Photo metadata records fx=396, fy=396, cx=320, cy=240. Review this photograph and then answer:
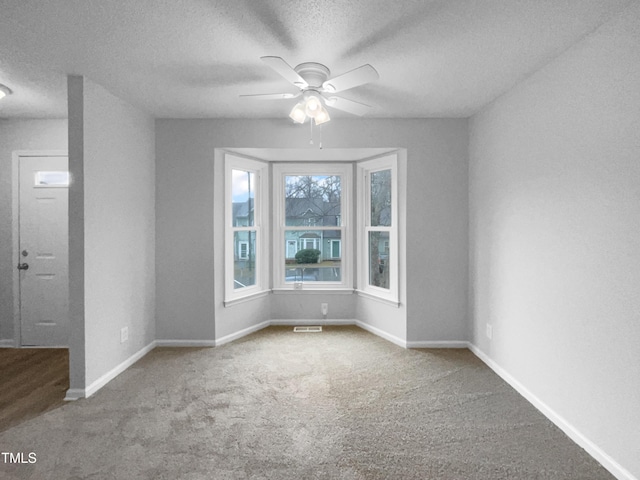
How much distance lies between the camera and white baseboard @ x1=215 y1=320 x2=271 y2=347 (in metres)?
4.25

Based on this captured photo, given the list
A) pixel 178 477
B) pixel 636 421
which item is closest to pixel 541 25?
pixel 636 421

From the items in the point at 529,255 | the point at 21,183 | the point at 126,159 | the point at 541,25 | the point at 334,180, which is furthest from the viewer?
the point at 334,180

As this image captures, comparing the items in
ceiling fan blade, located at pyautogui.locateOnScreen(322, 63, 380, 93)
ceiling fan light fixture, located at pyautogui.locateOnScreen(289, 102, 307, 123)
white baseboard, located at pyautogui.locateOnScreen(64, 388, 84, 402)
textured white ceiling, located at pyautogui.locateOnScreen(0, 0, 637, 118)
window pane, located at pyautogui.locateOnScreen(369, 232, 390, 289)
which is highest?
textured white ceiling, located at pyautogui.locateOnScreen(0, 0, 637, 118)

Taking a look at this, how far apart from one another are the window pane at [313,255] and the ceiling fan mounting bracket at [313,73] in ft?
8.19

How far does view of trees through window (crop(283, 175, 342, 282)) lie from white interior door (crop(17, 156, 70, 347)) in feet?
8.20

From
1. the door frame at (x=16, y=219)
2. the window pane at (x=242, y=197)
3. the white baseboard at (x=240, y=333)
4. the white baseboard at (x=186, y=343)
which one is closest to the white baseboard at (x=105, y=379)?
the white baseboard at (x=186, y=343)

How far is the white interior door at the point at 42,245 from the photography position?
4.27 m

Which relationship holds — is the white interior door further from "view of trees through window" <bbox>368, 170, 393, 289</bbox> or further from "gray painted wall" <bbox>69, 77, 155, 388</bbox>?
"view of trees through window" <bbox>368, 170, 393, 289</bbox>

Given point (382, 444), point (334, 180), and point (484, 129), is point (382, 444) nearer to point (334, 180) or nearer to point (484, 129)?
point (484, 129)

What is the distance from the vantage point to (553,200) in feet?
8.68

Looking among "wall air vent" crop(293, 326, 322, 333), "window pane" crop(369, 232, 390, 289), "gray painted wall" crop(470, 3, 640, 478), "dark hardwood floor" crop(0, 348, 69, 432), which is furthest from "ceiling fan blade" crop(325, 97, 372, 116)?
"dark hardwood floor" crop(0, 348, 69, 432)

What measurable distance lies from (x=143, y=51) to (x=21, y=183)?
108 inches

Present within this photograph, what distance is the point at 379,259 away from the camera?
15.6ft

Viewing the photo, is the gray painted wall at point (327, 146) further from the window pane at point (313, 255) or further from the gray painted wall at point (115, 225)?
the window pane at point (313, 255)
